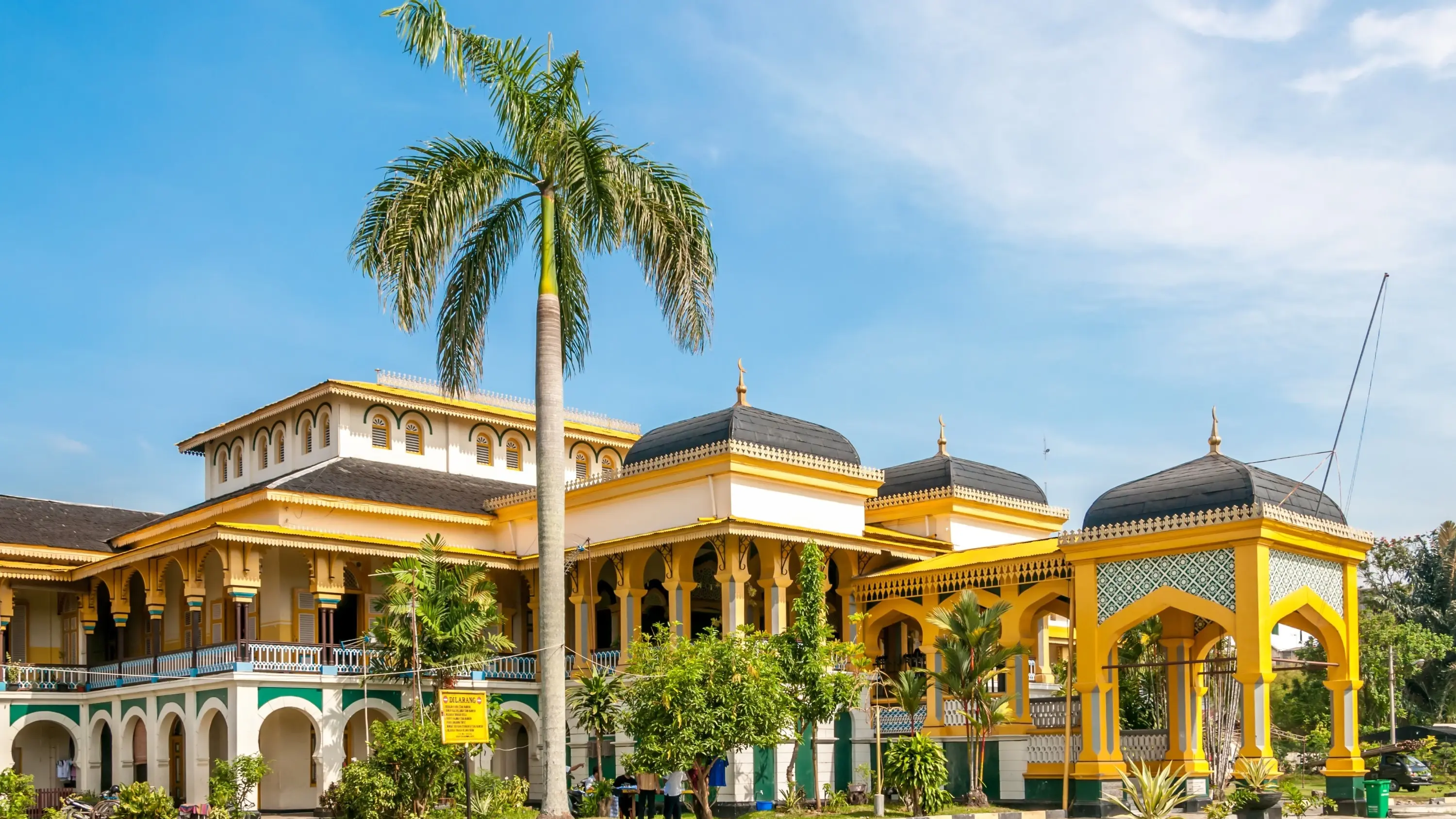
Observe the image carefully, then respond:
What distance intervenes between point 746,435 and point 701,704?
7.52 m

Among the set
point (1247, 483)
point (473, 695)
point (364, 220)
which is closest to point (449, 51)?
point (364, 220)

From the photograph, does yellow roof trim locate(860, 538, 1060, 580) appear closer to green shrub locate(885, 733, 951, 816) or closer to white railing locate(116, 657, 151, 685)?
green shrub locate(885, 733, 951, 816)

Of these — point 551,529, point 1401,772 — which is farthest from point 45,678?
point 1401,772

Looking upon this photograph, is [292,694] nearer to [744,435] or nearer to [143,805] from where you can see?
[143,805]

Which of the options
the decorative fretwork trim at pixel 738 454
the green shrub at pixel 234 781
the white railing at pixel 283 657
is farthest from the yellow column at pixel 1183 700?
the green shrub at pixel 234 781

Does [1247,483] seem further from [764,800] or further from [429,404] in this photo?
[429,404]

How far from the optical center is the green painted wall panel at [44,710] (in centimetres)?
3303

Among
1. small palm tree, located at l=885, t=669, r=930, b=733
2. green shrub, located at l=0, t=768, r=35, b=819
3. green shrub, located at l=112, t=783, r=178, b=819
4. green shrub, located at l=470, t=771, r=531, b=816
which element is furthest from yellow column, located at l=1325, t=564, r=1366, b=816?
A: green shrub, located at l=0, t=768, r=35, b=819

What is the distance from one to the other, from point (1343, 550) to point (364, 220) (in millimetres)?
16790

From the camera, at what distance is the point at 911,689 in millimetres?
27078

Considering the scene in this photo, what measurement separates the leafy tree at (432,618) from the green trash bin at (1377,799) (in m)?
15.2

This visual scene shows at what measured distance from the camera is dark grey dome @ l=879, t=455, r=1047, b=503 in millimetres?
34188

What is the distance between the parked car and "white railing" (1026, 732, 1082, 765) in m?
10.4

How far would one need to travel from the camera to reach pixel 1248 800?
22016mm
